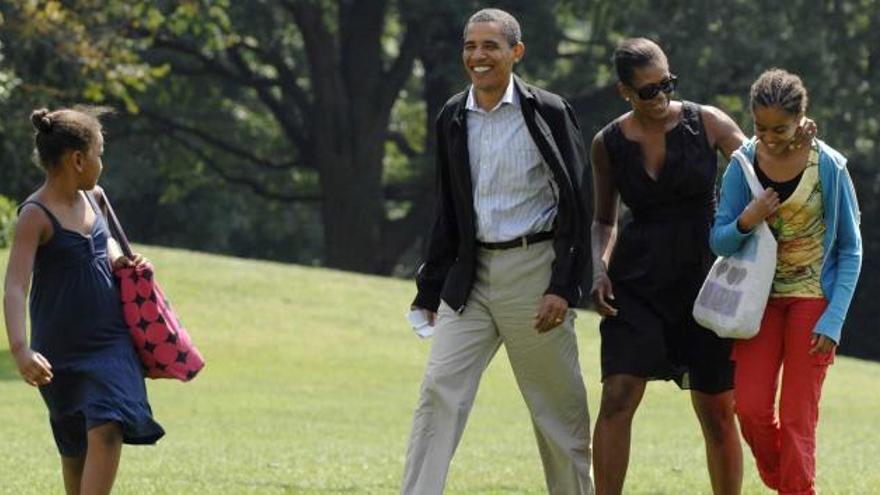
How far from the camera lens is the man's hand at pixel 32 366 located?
7395 millimetres

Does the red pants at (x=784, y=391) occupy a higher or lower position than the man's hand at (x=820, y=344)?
lower

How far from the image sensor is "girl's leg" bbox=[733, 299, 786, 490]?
25.3 ft

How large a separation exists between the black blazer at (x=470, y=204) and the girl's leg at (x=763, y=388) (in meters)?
0.68

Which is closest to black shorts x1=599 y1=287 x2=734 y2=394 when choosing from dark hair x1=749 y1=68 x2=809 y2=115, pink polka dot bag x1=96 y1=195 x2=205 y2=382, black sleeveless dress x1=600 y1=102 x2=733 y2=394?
black sleeveless dress x1=600 y1=102 x2=733 y2=394

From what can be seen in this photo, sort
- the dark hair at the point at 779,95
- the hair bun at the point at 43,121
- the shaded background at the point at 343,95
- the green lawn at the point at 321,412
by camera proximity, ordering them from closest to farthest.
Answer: the dark hair at the point at 779,95 < the hair bun at the point at 43,121 < the green lawn at the point at 321,412 < the shaded background at the point at 343,95

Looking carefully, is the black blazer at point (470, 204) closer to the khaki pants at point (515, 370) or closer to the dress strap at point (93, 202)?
the khaki pants at point (515, 370)

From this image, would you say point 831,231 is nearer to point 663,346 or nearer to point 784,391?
point 784,391

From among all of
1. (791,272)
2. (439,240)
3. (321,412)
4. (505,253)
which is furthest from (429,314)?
(321,412)

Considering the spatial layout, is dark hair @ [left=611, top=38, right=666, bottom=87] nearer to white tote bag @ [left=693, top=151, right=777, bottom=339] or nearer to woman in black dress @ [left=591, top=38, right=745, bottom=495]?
woman in black dress @ [left=591, top=38, right=745, bottom=495]

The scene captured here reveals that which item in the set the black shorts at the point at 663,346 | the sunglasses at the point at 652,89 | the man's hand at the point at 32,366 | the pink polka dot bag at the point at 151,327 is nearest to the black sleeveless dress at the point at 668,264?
the black shorts at the point at 663,346

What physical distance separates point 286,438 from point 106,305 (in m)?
8.58

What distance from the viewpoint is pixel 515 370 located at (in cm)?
817

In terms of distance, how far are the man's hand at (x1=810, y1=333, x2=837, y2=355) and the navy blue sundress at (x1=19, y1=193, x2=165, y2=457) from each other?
8.01 ft

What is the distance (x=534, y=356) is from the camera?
804 cm
